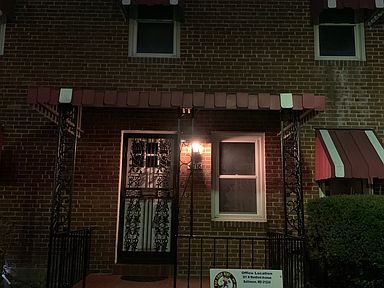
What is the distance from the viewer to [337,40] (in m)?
8.49

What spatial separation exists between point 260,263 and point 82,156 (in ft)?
12.9

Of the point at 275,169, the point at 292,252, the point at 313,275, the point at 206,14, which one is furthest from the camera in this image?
the point at 206,14

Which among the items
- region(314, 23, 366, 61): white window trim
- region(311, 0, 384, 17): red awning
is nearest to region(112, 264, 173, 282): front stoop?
region(314, 23, 366, 61): white window trim

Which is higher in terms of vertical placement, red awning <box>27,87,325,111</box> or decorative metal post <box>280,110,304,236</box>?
red awning <box>27,87,325,111</box>

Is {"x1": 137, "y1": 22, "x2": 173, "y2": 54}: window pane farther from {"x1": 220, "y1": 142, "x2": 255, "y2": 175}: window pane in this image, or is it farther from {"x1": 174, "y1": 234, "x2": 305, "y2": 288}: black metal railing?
{"x1": 174, "y1": 234, "x2": 305, "y2": 288}: black metal railing

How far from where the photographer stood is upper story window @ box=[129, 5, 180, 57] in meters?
8.36

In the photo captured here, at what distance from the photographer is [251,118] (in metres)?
7.98

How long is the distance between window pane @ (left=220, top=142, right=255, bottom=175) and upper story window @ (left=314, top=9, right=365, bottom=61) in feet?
7.79

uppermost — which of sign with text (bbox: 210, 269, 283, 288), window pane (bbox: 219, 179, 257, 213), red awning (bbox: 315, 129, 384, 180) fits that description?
red awning (bbox: 315, 129, 384, 180)

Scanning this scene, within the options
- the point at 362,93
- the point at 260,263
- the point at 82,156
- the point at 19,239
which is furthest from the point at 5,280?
the point at 362,93

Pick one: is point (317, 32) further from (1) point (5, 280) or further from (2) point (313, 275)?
(1) point (5, 280)

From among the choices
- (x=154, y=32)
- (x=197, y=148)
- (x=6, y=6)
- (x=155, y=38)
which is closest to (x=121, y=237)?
(x=197, y=148)

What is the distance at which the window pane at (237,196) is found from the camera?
792 centimetres

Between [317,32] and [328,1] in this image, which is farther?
[317,32]
